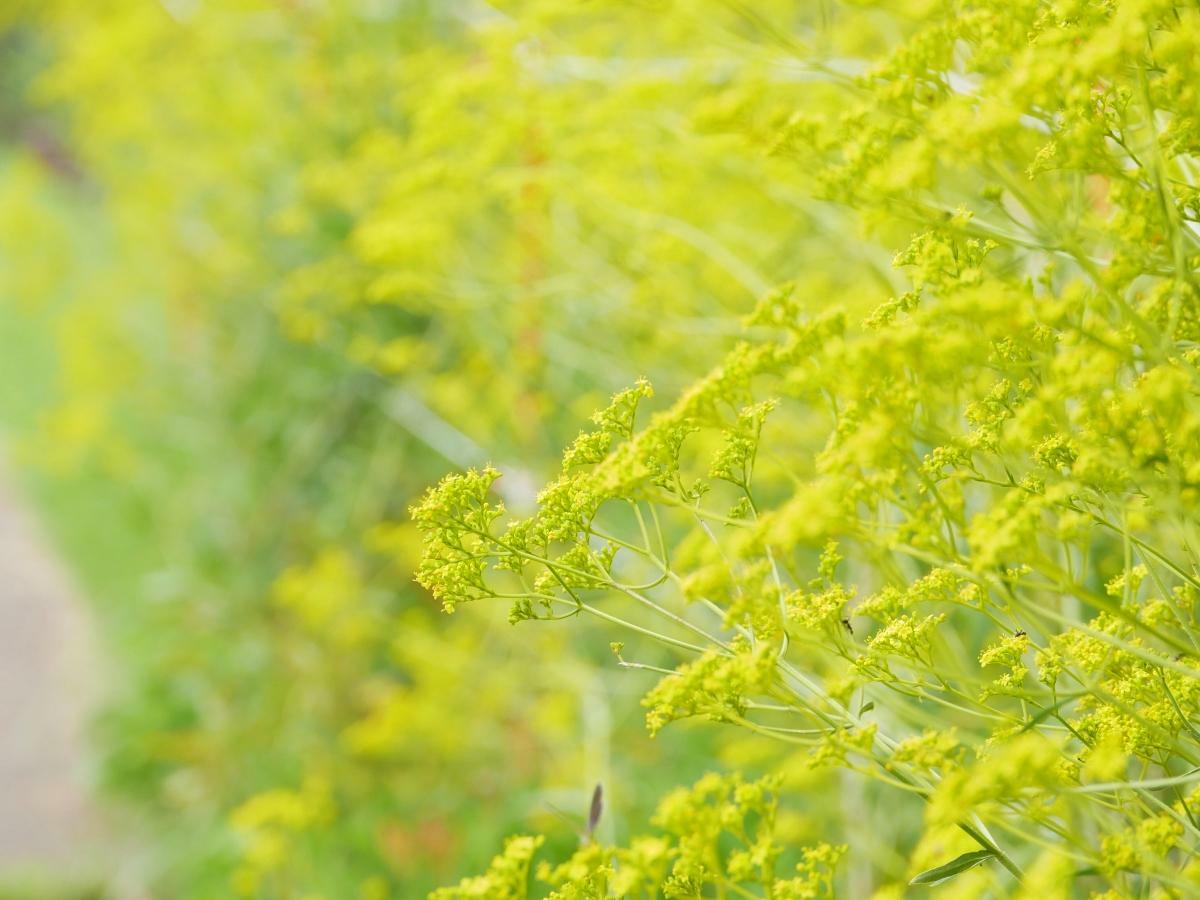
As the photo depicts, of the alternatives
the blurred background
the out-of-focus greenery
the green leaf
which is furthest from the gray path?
the green leaf

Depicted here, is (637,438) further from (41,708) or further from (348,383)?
(41,708)

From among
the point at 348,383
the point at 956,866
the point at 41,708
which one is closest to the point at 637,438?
the point at 956,866

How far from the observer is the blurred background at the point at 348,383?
91.3 inches

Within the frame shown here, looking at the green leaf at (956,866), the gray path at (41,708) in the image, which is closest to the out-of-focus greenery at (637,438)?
the green leaf at (956,866)

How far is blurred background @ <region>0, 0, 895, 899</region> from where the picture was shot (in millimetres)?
2318

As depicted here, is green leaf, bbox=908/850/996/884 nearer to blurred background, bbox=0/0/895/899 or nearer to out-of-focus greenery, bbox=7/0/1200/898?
out-of-focus greenery, bbox=7/0/1200/898

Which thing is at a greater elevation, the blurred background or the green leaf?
the green leaf

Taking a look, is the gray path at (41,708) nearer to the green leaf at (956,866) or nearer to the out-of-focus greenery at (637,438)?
the out-of-focus greenery at (637,438)

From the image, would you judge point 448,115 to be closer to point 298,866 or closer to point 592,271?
point 592,271

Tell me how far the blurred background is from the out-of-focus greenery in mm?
22

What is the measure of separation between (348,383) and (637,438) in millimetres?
3366

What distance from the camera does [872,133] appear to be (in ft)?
2.93

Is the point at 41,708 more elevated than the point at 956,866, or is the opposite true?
the point at 956,866

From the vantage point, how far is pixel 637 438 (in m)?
0.83
